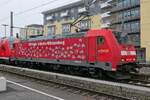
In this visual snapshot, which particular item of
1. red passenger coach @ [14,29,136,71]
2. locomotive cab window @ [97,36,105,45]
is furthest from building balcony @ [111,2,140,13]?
locomotive cab window @ [97,36,105,45]

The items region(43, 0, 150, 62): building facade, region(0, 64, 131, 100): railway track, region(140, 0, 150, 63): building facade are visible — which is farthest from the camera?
region(43, 0, 150, 62): building facade

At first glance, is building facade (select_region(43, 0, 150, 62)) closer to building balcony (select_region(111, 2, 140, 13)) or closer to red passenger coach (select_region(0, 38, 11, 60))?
building balcony (select_region(111, 2, 140, 13))

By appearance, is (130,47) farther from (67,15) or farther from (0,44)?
(67,15)

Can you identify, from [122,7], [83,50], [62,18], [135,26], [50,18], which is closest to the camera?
[83,50]

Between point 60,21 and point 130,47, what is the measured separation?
9373cm

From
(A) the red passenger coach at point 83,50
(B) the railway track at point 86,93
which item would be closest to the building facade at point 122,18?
(A) the red passenger coach at point 83,50

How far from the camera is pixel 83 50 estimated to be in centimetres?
2298

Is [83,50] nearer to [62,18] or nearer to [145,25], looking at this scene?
[145,25]

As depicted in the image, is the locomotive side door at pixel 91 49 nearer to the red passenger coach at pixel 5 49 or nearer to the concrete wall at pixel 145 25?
the red passenger coach at pixel 5 49

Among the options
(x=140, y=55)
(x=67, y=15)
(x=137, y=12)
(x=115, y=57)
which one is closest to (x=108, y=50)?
(x=115, y=57)

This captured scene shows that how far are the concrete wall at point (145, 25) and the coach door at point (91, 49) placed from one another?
49.1 m

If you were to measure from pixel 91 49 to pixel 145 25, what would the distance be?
51.2 metres

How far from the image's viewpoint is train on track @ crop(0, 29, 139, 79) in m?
20.9

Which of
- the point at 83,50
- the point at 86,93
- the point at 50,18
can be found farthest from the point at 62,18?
the point at 86,93
